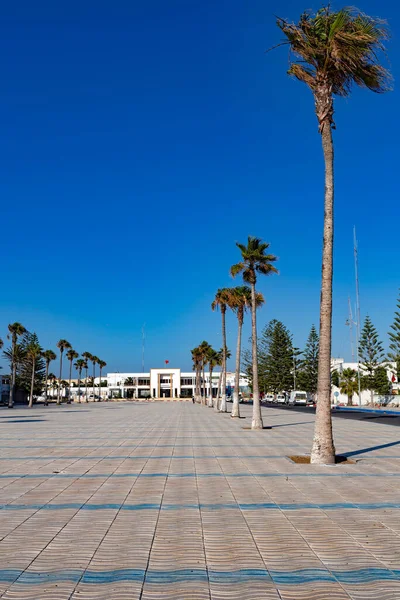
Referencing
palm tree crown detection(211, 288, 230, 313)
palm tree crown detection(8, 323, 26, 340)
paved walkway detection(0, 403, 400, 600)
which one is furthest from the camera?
palm tree crown detection(8, 323, 26, 340)

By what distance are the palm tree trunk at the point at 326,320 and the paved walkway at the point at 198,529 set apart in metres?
0.76

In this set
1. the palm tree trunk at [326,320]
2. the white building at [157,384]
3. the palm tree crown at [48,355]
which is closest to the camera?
the palm tree trunk at [326,320]

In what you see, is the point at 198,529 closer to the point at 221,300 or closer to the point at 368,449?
the point at 368,449

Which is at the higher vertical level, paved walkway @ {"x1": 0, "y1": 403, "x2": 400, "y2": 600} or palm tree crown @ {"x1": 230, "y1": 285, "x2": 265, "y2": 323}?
palm tree crown @ {"x1": 230, "y1": 285, "x2": 265, "y2": 323}

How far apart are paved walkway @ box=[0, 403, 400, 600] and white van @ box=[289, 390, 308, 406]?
58.6 metres

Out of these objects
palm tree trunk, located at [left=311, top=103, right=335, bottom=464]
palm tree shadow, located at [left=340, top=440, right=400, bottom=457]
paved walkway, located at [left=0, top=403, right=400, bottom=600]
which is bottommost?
palm tree shadow, located at [left=340, top=440, right=400, bottom=457]

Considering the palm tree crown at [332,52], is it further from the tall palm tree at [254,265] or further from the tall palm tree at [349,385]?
the tall palm tree at [349,385]

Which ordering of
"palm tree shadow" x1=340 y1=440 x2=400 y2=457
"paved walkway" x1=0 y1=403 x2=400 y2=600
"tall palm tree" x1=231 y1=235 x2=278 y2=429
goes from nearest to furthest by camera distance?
"paved walkway" x1=0 y1=403 x2=400 y2=600, "palm tree shadow" x1=340 y1=440 x2=400 y2=457, "tall palm tree" x1=231 y1=235 x2=278 y2=429

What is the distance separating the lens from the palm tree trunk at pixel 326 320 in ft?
41.9

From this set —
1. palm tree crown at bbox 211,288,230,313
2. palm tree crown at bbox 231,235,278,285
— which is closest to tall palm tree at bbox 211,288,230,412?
palm tree crown at bbox 211,288,230,313

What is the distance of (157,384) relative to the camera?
13150 centimetres

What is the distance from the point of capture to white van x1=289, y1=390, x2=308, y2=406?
70625 mm

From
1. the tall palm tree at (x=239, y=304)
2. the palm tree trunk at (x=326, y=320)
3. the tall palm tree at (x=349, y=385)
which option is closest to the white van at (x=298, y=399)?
the tall palm tree at (x=349, y=385)

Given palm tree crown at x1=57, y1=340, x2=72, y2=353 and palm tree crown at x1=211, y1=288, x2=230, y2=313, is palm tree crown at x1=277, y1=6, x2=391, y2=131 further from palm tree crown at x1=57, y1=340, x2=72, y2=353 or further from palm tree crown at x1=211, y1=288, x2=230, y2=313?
palm tree crown at x1=57, y1=340, x2=72, y2=353
